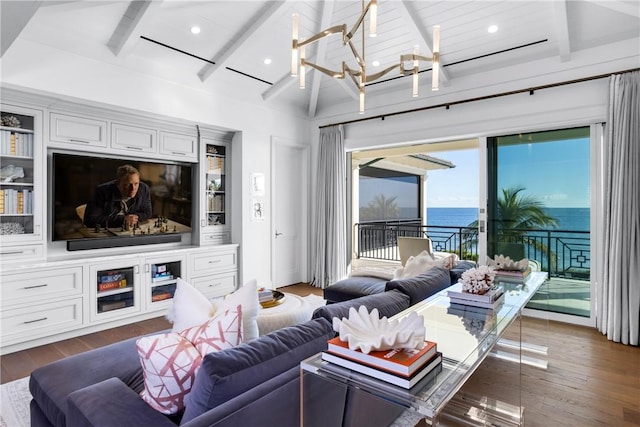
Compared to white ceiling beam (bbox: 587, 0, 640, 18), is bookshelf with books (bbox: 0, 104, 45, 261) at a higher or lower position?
lower

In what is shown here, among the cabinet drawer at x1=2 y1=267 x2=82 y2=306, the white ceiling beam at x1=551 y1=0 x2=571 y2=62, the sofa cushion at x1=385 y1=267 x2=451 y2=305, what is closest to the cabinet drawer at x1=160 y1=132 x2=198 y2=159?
the cabinet drawer at x1=2 y1=267 x2=82 y2=306

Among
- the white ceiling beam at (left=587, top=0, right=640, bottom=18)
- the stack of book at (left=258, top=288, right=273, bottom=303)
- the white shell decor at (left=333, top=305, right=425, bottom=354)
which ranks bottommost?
the stack of book at (left=258, top=288, right=273, bottom=303)

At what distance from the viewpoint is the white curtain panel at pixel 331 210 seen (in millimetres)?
5512

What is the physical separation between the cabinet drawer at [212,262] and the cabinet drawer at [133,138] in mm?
1430

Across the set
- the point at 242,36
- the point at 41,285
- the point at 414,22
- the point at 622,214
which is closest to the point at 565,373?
the point at 622,214

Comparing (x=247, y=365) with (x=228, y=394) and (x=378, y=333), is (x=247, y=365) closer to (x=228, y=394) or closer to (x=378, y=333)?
(x=228, y=394)

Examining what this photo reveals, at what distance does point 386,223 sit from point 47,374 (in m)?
7.30

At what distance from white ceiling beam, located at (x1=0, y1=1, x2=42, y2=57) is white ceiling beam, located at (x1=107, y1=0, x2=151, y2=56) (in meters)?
0.75

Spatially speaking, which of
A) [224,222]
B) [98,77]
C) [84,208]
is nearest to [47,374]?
[84,208]

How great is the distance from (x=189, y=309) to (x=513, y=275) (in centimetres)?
251

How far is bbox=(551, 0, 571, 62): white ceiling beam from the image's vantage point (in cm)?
314

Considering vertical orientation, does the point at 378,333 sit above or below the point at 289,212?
below

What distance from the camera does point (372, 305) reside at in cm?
198

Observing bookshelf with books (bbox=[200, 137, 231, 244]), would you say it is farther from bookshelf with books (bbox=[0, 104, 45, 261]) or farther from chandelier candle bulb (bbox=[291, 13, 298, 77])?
chandelier candle bulb (bbox=[291, 13, 298, 77])
